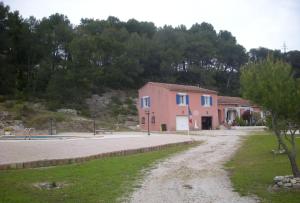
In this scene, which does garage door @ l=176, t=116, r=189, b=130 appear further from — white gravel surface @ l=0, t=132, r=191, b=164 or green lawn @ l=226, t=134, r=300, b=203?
green lawn @ l=226, t=134, r=300, b=203

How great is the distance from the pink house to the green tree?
2880 centimetres

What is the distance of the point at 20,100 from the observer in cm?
4650

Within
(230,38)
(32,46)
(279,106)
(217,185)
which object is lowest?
(217,185)

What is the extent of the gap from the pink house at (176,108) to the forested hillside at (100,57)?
10.2 meters

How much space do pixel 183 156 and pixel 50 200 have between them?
30.7 feet

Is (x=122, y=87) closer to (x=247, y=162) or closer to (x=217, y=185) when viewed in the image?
(x=247, y=162)

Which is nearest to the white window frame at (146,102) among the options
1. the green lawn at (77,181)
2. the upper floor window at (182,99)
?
the upper floor window at (182,99)

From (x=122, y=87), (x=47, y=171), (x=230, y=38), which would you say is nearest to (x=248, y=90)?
(x=47, y=171)

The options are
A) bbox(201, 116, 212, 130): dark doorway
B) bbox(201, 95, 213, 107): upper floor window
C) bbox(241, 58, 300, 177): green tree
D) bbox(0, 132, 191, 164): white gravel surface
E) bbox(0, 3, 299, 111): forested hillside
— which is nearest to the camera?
bbox(241, 58, 300, 177): green tree

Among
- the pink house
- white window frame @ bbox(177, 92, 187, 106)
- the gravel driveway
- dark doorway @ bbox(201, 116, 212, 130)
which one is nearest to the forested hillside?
the pink house

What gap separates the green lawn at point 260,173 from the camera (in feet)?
25.7

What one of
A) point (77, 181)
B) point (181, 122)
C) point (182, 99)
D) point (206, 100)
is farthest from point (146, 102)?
point (77, 181)

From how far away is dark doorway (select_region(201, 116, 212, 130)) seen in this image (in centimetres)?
4462

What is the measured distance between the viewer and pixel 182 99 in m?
42.0
